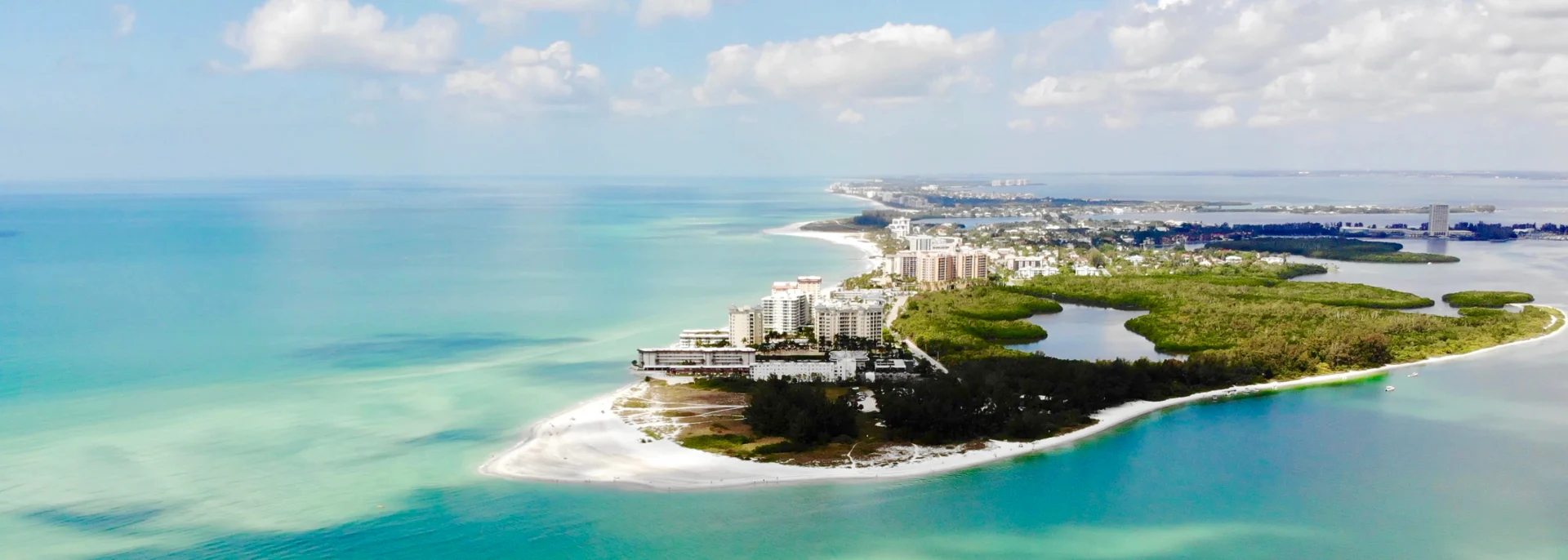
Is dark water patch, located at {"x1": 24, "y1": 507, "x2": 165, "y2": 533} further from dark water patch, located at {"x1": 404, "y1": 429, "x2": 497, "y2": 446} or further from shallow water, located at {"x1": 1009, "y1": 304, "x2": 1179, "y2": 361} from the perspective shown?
shallow water, located at {"x1": 1009, "y1": 304, "x2": 1179, "y2": 361}

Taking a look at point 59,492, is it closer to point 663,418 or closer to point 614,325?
point 663,418

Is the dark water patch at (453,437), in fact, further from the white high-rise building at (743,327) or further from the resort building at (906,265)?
the resort building at (906,265)

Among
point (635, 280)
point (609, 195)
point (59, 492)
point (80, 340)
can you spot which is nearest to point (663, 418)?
point (59, 492)

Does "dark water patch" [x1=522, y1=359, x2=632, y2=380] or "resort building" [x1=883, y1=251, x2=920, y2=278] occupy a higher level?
"resort building" [x1=883, y1=251, x2=920, y2=278]

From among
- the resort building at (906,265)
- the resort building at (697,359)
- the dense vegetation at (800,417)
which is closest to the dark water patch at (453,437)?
the dense vegetation at (800,417)

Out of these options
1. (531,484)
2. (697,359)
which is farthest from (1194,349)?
(531,484)

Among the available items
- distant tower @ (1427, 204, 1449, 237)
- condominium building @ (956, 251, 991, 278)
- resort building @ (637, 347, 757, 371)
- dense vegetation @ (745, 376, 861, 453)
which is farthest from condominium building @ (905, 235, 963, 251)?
distant tower @ (1427, 204, 1449, 237)
